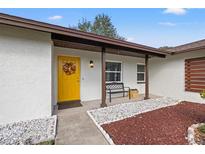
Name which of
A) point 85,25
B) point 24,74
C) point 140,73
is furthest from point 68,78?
point 85,25

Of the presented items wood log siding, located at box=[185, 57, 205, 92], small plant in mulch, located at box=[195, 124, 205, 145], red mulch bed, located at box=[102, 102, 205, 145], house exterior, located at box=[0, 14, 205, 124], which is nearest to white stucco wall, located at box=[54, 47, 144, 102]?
house exterior, located at box=[0, 14, 205, 124]

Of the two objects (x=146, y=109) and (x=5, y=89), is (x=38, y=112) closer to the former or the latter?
(x=5, y=89)

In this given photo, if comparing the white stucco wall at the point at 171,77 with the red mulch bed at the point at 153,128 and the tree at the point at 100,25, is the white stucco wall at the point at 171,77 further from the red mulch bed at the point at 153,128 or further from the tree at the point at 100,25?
the tree at the point at 100,25

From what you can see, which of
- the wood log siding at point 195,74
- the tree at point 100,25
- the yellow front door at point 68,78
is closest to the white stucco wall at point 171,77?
the wood log siding at point 195,74

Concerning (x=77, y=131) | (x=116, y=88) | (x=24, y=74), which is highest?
(x=24, y=74)

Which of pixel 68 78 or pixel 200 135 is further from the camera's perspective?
pixel 68 78

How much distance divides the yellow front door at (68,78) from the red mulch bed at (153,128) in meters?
3.47

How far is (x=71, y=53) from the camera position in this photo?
7.04m

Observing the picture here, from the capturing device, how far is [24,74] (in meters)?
4.31

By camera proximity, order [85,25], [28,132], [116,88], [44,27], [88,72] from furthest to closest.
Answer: [85,25]
[116,88]
[88,72]
[44,27]
[28,132]

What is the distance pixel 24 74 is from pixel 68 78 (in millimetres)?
2792

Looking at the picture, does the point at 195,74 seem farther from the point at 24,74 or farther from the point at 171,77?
the point at 24,74

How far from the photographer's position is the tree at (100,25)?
2477cm
